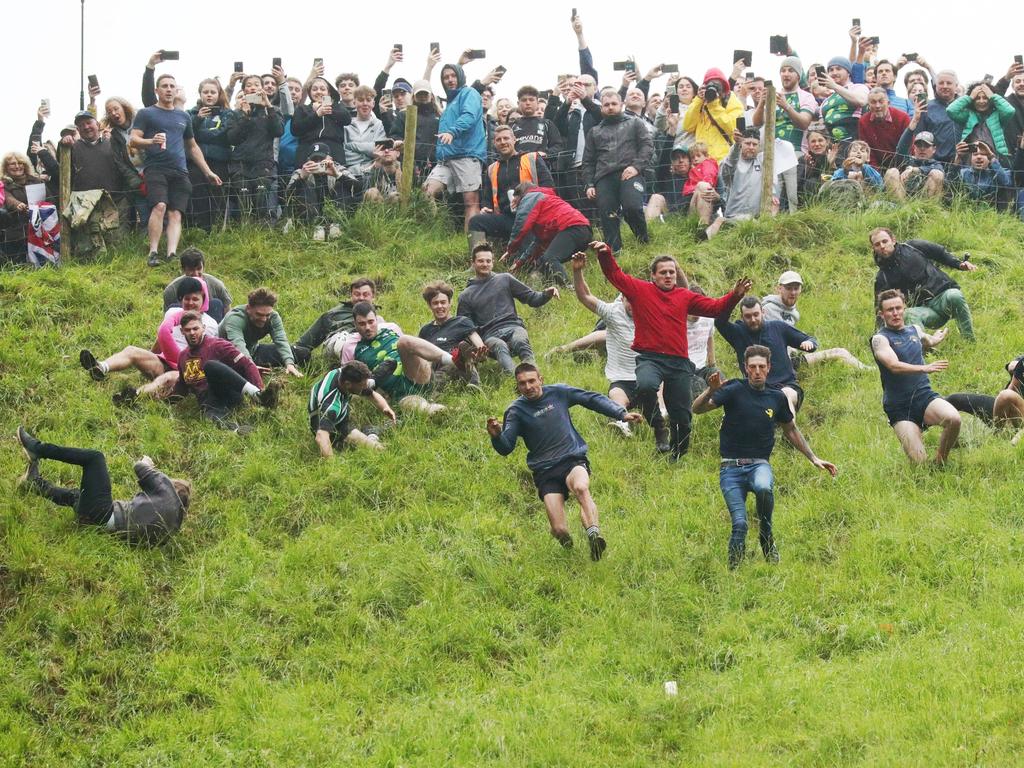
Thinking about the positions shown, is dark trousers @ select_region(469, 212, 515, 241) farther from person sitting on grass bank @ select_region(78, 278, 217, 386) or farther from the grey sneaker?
the grey sneaker

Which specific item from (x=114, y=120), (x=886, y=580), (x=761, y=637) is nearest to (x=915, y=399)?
(x=886, y=580)

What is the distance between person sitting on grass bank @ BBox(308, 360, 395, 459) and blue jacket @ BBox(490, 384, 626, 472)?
2365 mm

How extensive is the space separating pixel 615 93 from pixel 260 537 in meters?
7.53

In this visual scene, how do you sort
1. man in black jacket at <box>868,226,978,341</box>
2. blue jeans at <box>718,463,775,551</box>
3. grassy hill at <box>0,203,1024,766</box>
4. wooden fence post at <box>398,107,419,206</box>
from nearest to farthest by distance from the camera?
grassy hill at <box>0,203,1024,766</box>
blue jeans at <box>718,463,775,551</box>
man in black jacket at <box>868,226,978,341</box>
wooden fence post at <box>398,107,419,206</box>

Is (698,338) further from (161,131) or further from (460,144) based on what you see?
(161,131)

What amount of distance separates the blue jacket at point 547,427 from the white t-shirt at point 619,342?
2501 mm

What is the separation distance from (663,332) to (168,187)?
24.4ft

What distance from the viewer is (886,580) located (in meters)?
12.1

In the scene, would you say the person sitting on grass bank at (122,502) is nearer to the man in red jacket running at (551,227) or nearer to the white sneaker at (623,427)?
the white sneaker at (623,427)

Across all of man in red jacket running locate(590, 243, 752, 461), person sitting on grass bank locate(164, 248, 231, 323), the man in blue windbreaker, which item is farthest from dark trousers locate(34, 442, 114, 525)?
the man in blue windbreaker

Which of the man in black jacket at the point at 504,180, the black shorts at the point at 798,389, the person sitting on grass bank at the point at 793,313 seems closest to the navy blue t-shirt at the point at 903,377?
the black shorts at the point at 798,389

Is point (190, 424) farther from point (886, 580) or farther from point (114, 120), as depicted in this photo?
point (886, 580)

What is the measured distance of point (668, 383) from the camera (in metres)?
14.1

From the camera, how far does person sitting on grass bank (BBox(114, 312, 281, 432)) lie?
1494 centimetres
